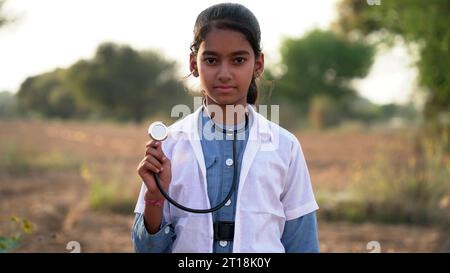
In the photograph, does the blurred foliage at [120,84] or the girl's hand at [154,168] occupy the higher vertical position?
the blurred foliage at [120,84]

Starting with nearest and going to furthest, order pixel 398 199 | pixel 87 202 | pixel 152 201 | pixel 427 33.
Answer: pixel 152 201, pixel 398 199, pixel 87 202, pixel 427 33

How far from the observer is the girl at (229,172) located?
2146 millimetres

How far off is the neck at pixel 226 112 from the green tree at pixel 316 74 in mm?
22463

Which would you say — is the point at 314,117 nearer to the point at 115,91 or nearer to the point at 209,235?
the point at 115,91

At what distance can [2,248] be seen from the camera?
141 inches

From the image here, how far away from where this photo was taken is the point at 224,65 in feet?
7.06

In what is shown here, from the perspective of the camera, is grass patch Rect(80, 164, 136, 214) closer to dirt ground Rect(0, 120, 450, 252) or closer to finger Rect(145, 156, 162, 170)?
dirt ground Rect(0, 120, 450, 252)

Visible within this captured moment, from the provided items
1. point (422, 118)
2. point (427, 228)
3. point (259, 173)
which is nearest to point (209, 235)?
point (259, 173)

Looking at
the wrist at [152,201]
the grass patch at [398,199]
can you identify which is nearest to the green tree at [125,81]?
the grass patch at [398,199]

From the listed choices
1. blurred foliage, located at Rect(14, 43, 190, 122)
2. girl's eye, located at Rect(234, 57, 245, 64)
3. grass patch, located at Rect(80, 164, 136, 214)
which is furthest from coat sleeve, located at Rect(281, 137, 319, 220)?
blurred foliage, located at Rect(14, 43, 190, 122)

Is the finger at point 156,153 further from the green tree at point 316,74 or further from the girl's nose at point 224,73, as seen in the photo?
the green tree at point 316,74

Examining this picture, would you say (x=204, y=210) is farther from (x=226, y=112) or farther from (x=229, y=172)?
(x=226, y=112)

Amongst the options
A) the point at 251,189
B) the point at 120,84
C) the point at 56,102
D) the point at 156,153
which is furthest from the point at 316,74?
the point at 156,153

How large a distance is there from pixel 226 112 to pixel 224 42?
0.26 meters
